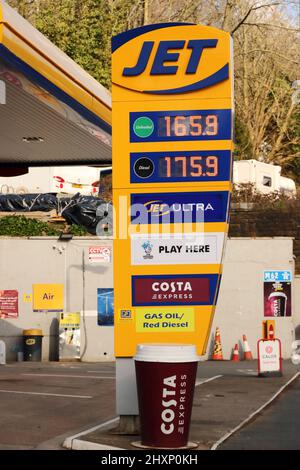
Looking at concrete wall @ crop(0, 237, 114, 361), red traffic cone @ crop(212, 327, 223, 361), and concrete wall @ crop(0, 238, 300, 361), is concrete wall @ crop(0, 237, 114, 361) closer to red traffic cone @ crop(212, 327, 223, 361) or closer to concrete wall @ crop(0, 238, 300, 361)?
concrete wall @ crop(0, 238, 300, 361)

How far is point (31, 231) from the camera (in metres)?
27.4

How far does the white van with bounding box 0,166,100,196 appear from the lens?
128 feet

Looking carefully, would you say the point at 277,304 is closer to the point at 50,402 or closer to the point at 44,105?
the point at 44,105

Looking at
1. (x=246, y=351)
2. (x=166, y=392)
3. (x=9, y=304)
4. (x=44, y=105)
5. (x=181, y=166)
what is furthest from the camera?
(x=246, y=351)

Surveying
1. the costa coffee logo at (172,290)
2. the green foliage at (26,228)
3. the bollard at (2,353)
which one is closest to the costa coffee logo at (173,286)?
the costa coffee logo at (172,290)

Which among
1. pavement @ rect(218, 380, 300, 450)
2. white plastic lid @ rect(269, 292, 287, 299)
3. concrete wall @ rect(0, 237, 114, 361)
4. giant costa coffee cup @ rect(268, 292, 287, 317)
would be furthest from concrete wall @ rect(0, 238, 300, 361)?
pavement @ rect(218, 380, 300, 450)

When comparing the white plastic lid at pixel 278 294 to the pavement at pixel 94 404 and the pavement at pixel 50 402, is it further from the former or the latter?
the pavement at pixel 50 402

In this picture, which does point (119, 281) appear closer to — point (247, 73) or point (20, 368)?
point (20, 368)

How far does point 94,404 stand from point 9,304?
34.3ft

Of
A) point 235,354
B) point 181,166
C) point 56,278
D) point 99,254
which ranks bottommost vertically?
point 235,354

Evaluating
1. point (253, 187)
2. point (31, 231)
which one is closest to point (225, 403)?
point (31, 231)

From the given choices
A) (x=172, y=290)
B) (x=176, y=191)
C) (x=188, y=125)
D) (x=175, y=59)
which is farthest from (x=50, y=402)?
(x=175, y=59)

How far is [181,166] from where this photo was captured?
11.2 m

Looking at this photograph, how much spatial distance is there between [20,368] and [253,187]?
22.2 m
